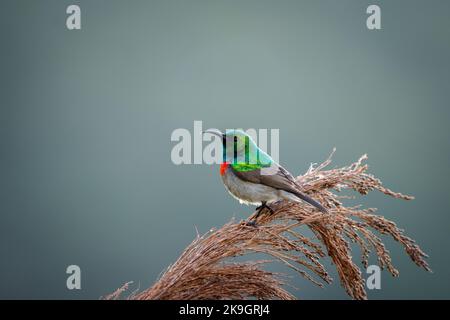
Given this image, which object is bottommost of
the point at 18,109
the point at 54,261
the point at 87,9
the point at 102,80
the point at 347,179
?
the point at 54,261

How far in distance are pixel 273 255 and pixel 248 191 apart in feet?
3.49

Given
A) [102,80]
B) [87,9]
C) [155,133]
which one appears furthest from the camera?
[87,9]

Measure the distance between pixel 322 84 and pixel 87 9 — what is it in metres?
43.3

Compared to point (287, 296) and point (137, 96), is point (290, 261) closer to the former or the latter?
point (287, 296)

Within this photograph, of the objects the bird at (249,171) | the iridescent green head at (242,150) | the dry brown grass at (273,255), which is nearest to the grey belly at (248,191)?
the bird at (249,171)

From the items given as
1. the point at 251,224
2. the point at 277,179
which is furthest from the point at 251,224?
the point at 277,179

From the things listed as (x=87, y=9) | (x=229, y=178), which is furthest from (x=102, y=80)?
(x=229, y=178)

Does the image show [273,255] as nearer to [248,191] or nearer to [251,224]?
[251,224]

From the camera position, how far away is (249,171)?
4.08m

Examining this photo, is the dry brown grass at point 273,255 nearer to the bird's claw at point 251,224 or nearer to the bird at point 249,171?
the bird's claw at point 251,224

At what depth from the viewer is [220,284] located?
2959 mm

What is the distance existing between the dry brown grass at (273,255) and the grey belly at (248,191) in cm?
55

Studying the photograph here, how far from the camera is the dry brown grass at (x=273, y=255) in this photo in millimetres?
2893

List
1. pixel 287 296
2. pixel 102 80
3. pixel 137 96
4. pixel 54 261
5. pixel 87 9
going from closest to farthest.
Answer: pixel 287 296, pixel 54 261, pixel 137 96, pixel 102 80, pixel 87 9
